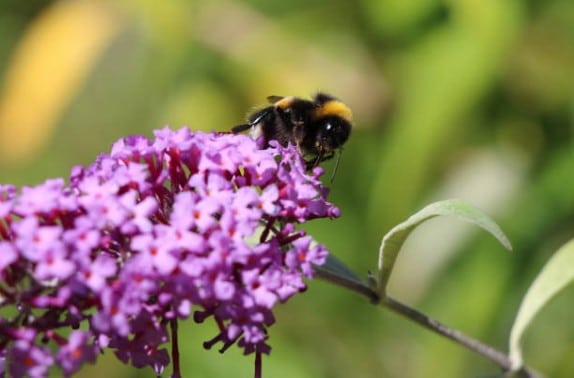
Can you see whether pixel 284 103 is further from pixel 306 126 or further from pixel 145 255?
pixel 145 255

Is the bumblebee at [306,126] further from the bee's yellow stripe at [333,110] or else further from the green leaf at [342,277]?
the green leaf at [342,277]

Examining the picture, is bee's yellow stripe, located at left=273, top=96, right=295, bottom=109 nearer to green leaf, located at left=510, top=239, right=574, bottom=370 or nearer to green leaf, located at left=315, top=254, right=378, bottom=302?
green leaf, located at left=315, top=254, right=378, bottom=302

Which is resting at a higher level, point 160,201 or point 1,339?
point 160,201

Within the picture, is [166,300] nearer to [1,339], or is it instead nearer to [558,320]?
[1,339]

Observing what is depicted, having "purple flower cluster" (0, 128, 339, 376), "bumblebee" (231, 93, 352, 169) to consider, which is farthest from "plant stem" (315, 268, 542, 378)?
"bumblebee" (231, 93, 352, 169)

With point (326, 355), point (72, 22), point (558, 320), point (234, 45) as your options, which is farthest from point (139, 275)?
point (72, 22)

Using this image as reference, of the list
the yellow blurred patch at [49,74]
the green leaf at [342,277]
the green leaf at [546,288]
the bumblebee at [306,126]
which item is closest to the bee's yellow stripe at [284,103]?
the bumblebee at [306,126]
